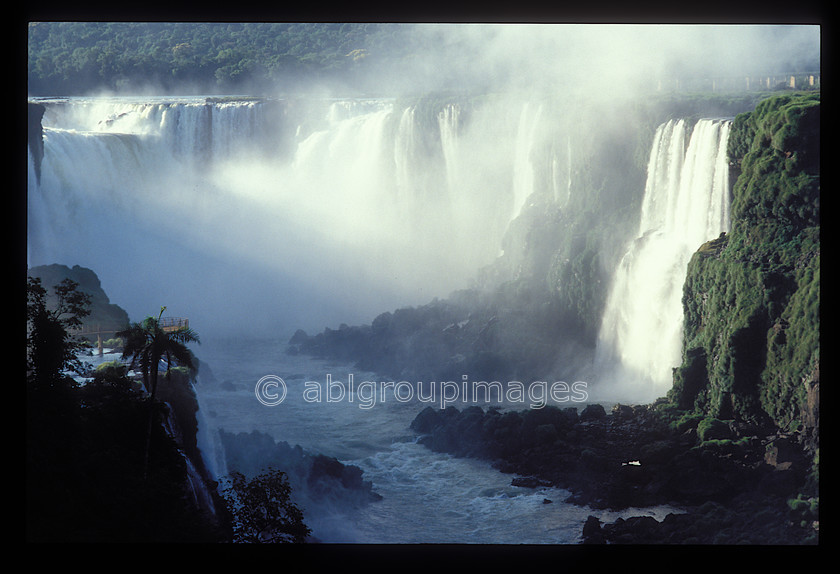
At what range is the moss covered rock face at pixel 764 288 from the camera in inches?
310

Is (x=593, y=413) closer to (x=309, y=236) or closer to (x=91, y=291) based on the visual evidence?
(x=309, y=236)

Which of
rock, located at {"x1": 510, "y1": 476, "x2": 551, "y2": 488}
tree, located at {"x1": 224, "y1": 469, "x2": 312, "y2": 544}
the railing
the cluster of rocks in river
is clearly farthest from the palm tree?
rock, located at {"x1": 510, "y1": 476, "x2": 551, "y2": 488}

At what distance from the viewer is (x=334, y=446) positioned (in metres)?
8.29

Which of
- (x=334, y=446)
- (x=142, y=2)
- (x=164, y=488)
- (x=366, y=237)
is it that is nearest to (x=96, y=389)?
(x=164, y=488)

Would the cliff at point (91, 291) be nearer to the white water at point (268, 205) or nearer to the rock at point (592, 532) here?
the white water at point (268, 205)

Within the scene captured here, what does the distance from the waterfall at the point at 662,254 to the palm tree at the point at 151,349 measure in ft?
14.4

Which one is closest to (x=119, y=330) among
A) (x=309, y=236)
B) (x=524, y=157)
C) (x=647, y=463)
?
(x=309, y=236)

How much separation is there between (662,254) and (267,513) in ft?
16.3

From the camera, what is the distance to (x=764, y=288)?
8.12 metres

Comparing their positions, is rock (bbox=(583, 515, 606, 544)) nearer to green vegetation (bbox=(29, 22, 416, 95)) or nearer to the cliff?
the cliff

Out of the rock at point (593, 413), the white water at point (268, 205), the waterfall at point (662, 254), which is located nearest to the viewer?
the rock at point (593, 413)

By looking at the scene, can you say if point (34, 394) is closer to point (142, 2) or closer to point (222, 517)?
point (222, 517)

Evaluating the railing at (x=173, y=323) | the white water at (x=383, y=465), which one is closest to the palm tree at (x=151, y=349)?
the railing at (x=173, y=323)

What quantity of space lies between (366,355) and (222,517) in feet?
7.14
